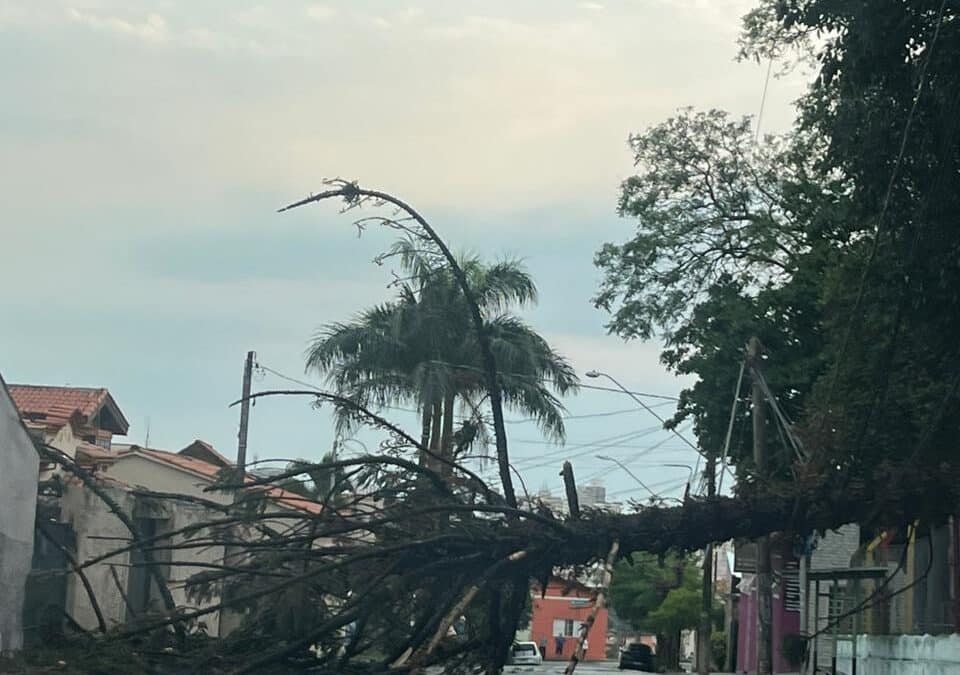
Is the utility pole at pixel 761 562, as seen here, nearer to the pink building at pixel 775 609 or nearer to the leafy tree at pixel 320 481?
the pink building at pixel 775 609

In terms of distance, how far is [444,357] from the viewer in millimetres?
27938

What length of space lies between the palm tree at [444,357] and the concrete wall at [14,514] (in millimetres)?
10841

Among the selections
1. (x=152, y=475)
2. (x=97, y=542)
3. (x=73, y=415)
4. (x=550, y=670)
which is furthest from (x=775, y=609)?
(x=97, y=542)

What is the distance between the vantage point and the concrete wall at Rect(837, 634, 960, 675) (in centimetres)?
1308

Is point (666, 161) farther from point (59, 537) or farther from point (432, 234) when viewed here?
point (432, 234)

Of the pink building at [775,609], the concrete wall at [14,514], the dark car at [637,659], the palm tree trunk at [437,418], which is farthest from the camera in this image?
the dark car at [637,659]

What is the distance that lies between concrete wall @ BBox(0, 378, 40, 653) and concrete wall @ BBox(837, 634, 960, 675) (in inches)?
378

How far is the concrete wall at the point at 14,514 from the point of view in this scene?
15734 mm

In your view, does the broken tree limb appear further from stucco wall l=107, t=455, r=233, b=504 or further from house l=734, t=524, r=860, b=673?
stucco wall l=107, t=455, r=233, b=504

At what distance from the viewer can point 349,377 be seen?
95.6ft

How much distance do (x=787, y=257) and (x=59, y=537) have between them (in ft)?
52.4

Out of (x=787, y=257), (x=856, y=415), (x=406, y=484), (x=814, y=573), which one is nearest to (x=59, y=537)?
(x=406, y=484)

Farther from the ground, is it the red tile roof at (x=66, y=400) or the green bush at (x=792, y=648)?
the red tile roof at (x=66, y=400)

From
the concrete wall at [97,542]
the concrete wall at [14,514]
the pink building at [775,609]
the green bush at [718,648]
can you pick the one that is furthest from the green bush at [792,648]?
the green bush at [718,648]
